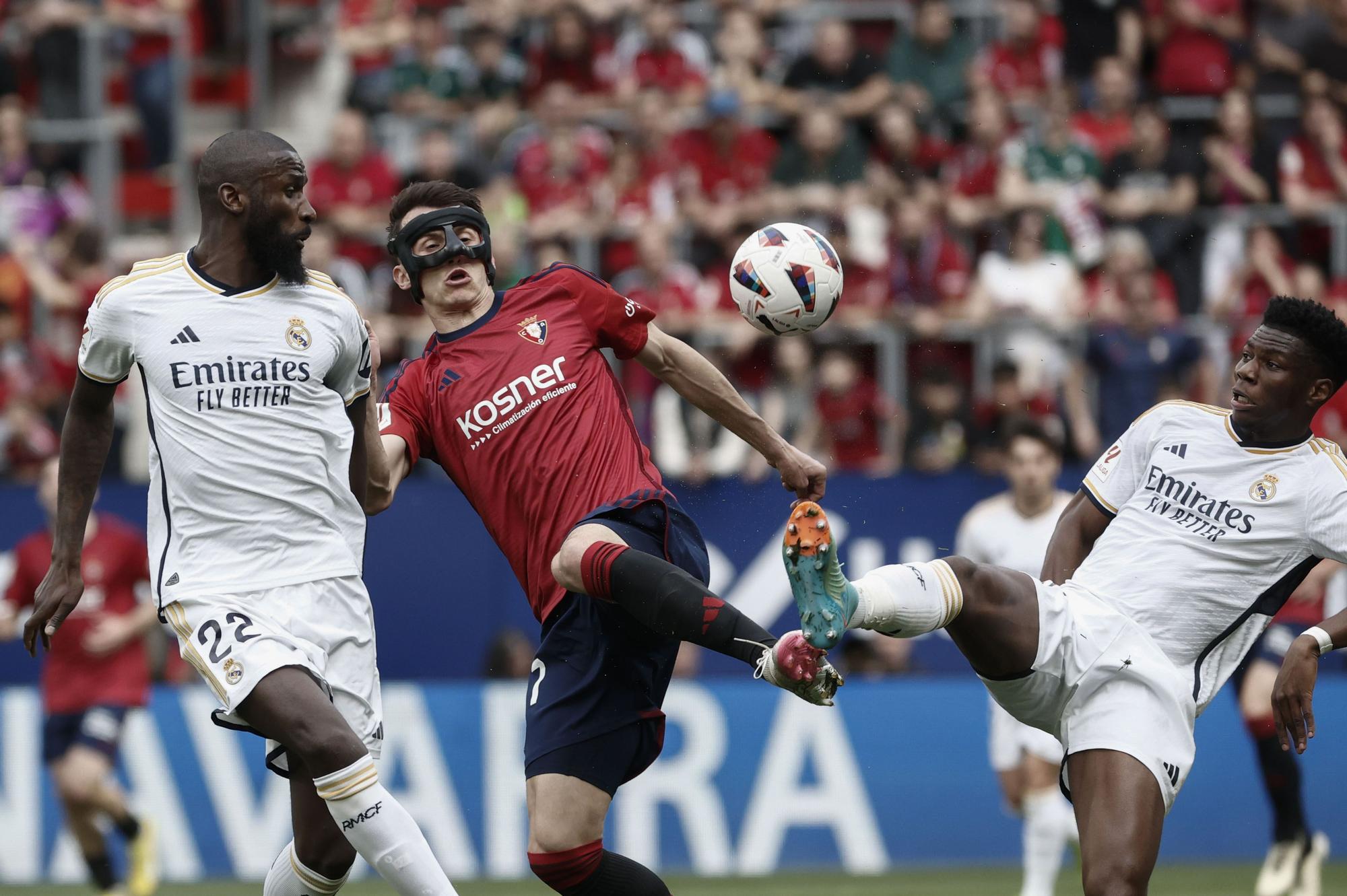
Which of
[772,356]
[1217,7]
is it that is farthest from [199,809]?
[1217,7]

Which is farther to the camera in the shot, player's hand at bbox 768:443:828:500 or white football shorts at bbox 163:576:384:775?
player's hand at bbox 768:443:828:500

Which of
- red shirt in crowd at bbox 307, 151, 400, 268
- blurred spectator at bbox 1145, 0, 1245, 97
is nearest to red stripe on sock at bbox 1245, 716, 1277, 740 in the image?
blurred spectator at bbox 1145, 0, 1245, 97

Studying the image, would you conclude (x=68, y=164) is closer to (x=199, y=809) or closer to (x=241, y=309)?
(x=199, y=809)

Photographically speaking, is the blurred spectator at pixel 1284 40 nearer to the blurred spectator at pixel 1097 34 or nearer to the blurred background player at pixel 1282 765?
the blurred spectator at pixel 1097 34

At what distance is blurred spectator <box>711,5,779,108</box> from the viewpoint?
1499cm

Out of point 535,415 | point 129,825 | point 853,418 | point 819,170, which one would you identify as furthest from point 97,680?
point 819,170

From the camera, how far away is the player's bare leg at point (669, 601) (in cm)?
587

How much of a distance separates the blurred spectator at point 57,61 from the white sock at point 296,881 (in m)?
11.1

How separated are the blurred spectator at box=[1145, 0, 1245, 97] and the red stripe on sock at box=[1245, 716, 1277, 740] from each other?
6420mm

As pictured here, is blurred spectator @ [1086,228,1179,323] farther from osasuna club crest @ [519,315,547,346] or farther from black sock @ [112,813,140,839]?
black sock @ [112,813,140,839]

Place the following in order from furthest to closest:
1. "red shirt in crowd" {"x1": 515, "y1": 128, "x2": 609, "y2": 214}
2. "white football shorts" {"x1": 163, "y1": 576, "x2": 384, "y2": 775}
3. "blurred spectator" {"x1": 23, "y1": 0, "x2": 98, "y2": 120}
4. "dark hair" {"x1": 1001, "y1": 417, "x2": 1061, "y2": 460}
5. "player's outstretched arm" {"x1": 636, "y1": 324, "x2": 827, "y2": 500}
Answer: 1. "blurred spectator" {"x1": 23, "y1": 0, "x2": 98, "y2": 120}
2. "red shirt in crowd" {"x1": 515, "y1": 128, "x2": 609, "y2": 214}
3. "dark hair" {"x1": 1001, "y1": 417, "x2": 1061, "y2": 460}
4. "player's outstretched arm" {"x1": 636, "y1": 324, "x2": 827, "y2": 500}
5. "white football shorts" {"x1": 163, "y1": 576, "x2": 384, "y2": 775}

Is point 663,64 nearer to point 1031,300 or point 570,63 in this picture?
point 570,63

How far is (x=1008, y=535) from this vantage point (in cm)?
1053

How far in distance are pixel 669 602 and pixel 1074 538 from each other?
5.85ft
